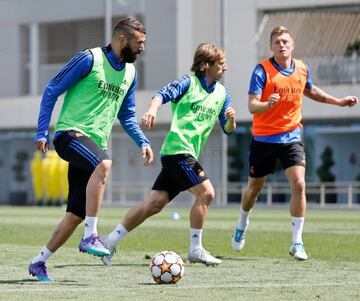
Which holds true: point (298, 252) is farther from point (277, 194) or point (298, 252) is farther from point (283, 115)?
point (277, 194)

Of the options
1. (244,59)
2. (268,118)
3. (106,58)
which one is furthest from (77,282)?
(244,59)

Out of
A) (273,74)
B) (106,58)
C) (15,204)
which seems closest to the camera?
(106,58)

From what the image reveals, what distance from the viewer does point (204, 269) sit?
10.7 metres

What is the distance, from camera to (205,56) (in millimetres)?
11109

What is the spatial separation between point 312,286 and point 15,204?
3838 cm

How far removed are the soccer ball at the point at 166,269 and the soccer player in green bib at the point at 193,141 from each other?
178 centimetres

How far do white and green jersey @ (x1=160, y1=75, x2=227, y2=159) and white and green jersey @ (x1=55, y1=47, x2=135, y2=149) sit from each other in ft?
5.15

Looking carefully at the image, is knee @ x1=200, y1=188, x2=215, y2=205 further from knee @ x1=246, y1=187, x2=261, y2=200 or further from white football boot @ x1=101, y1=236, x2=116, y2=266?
knee @ x1=246, y1=187, x2=261, y2=200

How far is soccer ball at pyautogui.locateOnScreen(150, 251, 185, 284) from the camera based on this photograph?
9234 mm

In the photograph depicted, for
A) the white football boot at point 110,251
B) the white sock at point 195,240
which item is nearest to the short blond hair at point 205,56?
the white sock at point 195,240

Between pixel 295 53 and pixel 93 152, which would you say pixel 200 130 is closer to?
pixel 93 152

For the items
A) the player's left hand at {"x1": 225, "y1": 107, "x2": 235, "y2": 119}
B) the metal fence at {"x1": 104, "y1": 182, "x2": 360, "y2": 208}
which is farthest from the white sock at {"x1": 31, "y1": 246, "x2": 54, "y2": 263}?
the metal fence at {"x1": 104, "y1": 182, "x2": 360, "y2": 208}

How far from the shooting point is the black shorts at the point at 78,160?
9336 millimetres

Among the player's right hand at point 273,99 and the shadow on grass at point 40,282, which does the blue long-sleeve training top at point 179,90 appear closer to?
the player's right hand at point 273,99
